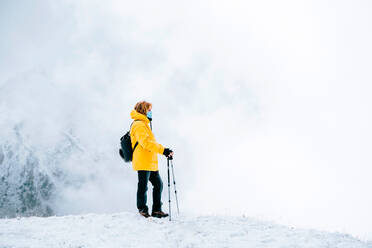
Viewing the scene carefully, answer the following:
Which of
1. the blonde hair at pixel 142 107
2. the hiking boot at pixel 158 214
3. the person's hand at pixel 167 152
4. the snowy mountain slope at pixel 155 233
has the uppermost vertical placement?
the blonde hair at pixel 142 107

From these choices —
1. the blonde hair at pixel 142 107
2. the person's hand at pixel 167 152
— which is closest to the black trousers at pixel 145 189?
the person's hand at pixel 167 152

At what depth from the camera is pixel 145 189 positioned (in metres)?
9.30

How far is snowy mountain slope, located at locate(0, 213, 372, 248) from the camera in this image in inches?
284

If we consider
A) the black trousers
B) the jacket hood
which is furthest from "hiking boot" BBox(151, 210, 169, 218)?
the jacket hood

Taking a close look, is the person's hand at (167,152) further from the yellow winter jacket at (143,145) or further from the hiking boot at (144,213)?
the hiking boot at (144,213)

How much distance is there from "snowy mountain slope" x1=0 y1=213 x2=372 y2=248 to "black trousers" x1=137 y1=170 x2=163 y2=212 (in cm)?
43

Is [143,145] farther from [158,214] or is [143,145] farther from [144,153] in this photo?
[158,214]

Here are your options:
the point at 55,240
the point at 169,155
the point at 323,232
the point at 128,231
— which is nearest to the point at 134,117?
the point at 169,155

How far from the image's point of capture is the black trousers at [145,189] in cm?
910

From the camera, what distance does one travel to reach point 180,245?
7.33 m

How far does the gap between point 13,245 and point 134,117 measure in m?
4.22

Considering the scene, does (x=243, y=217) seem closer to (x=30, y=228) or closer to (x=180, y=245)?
(x=180, y=245)

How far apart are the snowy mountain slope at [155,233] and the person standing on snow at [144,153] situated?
2.11ft

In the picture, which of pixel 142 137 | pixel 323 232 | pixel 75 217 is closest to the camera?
pixel 323 232
